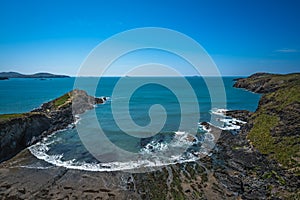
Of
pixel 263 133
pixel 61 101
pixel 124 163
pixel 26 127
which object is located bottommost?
pixel 124 163

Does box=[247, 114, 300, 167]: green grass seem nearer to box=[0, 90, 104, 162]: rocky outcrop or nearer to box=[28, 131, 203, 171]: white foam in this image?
box=[28, 131, 203, 171]: white foam

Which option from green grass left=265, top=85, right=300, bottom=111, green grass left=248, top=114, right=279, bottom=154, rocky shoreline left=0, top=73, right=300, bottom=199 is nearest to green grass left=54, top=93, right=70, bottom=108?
rocky shoreline left=0, top=73, right=300, bottom=199

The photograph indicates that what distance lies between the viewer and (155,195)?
1525 centimetres

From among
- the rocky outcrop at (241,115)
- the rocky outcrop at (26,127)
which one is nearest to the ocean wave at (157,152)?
the rocky outcrop at (26,127)

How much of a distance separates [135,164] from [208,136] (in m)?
12.8

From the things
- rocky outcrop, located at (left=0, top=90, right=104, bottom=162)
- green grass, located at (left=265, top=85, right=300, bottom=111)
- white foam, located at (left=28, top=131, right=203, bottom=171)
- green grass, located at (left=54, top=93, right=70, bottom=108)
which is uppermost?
green grass, located at (left=265, top=85, right=300, bottom=111)

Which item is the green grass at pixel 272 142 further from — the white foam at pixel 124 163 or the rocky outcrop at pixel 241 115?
the rocky outcrop at pixel 241 115

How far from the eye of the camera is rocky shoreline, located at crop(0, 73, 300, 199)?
15.2 m

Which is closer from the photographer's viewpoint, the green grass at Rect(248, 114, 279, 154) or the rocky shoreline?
the rocky shoreline

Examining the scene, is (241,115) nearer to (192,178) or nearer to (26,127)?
(192,178)

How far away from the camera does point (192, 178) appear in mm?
17688

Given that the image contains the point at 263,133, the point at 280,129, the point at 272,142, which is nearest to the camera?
the point at 272,142

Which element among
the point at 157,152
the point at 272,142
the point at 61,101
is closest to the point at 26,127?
the point at 157,152

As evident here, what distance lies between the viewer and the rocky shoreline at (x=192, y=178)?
15.2 m
